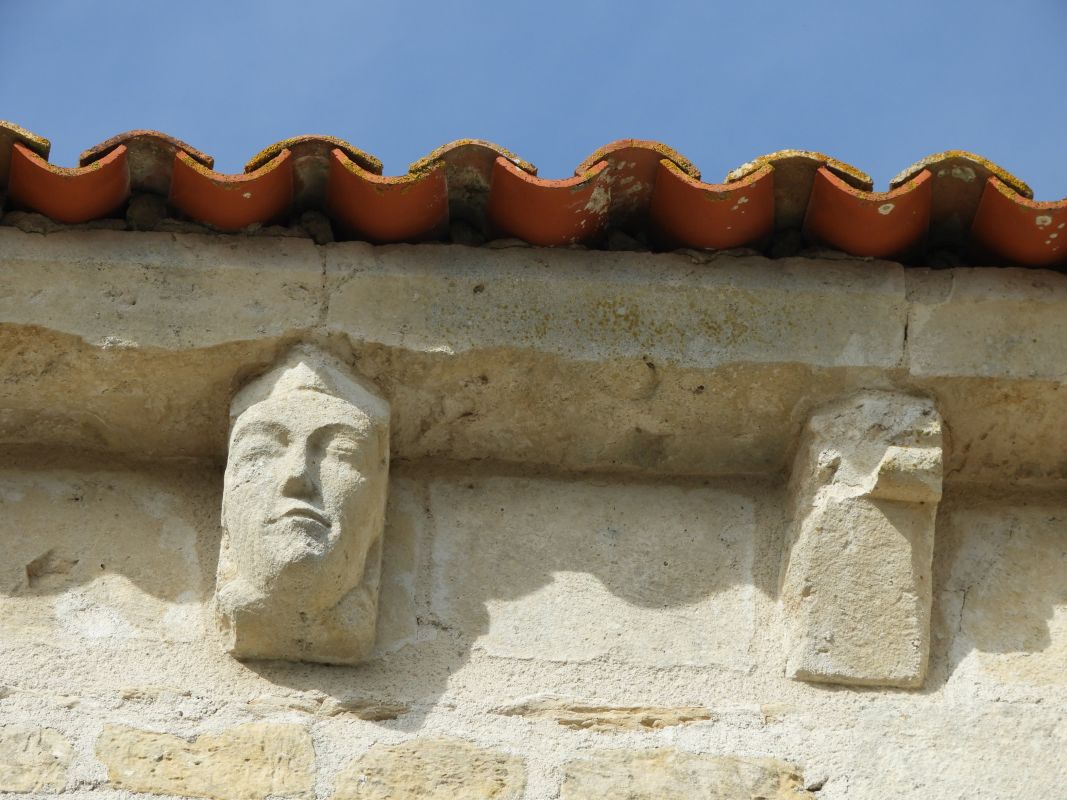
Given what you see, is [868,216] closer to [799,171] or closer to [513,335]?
[799,171]

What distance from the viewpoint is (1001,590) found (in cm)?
355

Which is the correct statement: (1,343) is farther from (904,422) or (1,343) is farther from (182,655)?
(904,422)

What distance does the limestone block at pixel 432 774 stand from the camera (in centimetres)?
315

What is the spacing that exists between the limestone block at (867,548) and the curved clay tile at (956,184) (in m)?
0.36

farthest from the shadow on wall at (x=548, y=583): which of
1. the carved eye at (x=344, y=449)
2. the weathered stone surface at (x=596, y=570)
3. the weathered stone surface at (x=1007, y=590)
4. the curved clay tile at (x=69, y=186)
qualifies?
the curved clay tile at (x=69, y=186)

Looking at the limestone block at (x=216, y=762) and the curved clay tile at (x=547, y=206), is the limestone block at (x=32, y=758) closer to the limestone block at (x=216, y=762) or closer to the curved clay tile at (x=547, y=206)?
the limestone block at (x=216, y=762)

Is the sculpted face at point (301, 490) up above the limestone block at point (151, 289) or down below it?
below

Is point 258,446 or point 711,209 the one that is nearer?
point 258,446

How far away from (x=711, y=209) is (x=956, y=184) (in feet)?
1.53

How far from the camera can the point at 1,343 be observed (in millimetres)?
3451

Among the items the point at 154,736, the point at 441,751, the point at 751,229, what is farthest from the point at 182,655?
the point at 751,229

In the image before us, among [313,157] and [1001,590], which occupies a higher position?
[313,157]

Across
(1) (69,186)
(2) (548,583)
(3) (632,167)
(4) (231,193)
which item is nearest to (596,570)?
(2) (548,583)

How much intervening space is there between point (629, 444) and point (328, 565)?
714 millimetres
